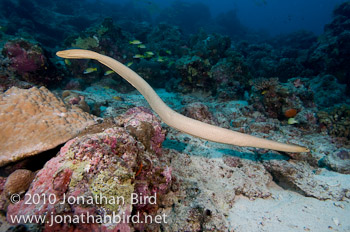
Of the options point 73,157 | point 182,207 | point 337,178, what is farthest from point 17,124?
point 337,178

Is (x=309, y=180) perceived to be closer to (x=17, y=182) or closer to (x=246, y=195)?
(x=246, y=195)

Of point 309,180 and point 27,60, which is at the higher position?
point 309,180

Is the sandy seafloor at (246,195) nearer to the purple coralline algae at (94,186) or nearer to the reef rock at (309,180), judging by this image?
the reef rock at (309,180)

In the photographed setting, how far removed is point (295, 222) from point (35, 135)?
4694mm

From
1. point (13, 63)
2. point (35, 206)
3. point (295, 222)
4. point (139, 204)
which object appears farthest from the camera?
point (13, 63)

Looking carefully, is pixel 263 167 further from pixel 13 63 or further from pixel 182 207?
pixel 13 63

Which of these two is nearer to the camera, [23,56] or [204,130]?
[204,130]

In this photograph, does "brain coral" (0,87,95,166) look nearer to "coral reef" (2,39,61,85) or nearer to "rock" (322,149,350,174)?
"coral reef" (2,39,61,85)

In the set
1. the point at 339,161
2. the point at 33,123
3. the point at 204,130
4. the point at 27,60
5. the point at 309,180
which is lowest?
the point at 27,60

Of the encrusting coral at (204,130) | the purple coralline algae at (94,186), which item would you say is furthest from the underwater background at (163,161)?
the encrusting coral at (204,130)

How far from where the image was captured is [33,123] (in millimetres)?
2896

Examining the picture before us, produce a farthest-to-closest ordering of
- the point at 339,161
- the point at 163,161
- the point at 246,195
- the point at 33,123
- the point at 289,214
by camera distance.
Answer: the point at 339,161, the point at 246,195, the point at 163,161, the point at 289,214, the point at 33,123

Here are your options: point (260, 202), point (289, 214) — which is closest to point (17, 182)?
point (260, 202)

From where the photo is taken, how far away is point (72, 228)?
175 centimetres
